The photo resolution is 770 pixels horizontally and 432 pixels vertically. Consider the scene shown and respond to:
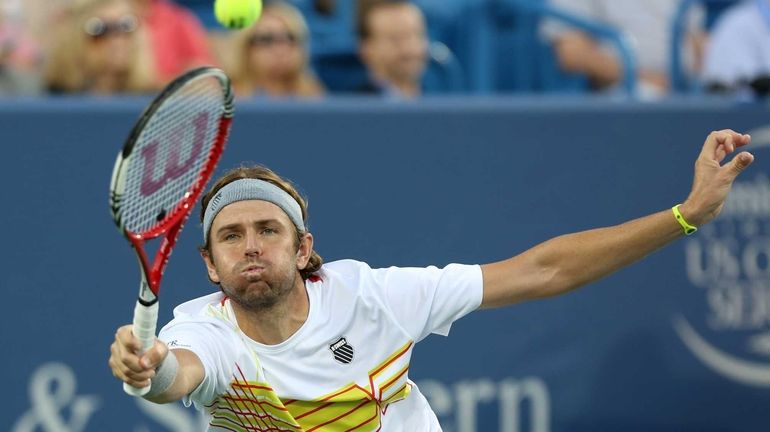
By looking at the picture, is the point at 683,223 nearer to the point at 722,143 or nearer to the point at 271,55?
the point at 722,143

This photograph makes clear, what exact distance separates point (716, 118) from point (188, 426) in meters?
3.19

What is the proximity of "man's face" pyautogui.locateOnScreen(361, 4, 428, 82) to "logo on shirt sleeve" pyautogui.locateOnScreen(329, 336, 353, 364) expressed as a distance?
3513mm

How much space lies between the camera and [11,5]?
7.26 m

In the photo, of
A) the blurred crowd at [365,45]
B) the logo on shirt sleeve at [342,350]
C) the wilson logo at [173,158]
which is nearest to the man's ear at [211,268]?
the wilson logo at [173,158]

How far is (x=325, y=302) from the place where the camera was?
4730mm

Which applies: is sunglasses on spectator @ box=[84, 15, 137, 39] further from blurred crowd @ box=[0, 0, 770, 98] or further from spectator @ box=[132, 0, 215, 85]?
spectator @ box=[132, 0, 215, 85]

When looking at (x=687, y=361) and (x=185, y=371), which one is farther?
(x=687, y=361)

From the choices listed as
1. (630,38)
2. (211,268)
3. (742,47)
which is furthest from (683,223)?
(630,38)

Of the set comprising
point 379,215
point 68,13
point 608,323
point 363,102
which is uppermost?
point 68,13

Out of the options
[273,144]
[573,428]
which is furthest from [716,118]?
[273,144]

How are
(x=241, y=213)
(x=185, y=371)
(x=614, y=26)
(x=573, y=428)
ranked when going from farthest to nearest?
(x=614, y=26), (x=573, y=428), (x=241, y=213), (x=185, y=371)

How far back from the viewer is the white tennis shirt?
4496mm

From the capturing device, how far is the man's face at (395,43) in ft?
Answer: 26.0

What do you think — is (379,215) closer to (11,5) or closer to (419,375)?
(419,375)
